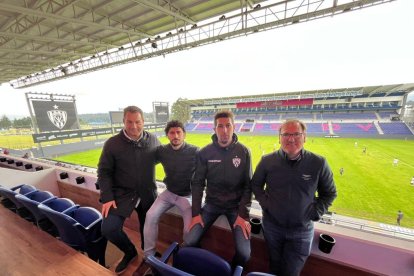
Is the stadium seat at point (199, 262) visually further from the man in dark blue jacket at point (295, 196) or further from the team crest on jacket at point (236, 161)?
the team crest on jacket at point (236, 161)

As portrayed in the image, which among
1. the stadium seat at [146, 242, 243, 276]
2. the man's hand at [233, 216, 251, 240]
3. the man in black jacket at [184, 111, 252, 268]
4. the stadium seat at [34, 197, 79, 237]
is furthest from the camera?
the stadium seat at [34, 197, 79, 237]

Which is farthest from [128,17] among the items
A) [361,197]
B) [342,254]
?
[361,197]

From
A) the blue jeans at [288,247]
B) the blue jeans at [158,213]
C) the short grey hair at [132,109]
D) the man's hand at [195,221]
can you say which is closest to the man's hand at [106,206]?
the blue jeans at [158,213]

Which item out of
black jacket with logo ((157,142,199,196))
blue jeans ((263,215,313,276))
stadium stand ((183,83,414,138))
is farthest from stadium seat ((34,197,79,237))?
stadium stand ((183,83,414,138))

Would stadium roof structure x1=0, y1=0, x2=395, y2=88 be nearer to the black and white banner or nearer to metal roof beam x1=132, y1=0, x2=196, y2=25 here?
metal roof beam x1=132, y1=0, x2=196, y2=25

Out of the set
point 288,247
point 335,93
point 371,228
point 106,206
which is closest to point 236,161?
point 288,247

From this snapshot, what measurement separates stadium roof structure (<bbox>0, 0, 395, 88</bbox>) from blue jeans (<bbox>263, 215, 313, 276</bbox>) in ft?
16.0

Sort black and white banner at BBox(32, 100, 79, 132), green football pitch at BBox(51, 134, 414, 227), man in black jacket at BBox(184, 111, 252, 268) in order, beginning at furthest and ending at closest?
black and white banner at BBox(32, 100, 79, 132) → green football pitch at BBox(51, 134, 414, 227) → man in black jacket at BBox(184, 111, 252, 268)

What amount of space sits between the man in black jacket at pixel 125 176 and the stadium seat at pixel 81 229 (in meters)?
0.17

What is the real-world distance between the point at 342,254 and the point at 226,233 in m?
0.91

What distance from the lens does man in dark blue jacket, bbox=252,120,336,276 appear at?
4.05ft

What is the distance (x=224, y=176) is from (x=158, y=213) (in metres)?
0.74

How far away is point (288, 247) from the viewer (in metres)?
1.26

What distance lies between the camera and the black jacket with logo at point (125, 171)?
61.6 inches
